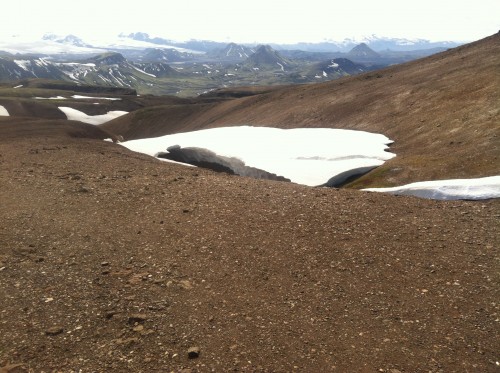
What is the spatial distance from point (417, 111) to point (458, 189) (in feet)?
106

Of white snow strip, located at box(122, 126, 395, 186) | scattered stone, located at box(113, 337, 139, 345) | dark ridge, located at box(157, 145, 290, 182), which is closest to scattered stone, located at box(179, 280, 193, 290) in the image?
scattered stone, located at box(113, 337, 139, 345)

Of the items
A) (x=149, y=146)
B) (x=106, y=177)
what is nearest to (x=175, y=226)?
(x=106, y=177)

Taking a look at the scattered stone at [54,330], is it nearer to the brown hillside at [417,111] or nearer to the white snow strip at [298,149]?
the white snow strip at [298,149]

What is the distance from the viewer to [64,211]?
75.0 ft

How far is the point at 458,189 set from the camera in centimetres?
2722

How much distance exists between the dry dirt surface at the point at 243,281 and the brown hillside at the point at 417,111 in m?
12.2

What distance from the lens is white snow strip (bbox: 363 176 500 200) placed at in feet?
84.7

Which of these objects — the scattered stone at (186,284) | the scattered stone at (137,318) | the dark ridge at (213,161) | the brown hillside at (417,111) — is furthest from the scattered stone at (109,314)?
the dark ridge at (213,161)

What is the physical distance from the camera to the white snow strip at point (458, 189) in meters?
25.8

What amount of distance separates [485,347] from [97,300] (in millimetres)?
13602

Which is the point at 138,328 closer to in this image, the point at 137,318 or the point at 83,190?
the point at 137,318

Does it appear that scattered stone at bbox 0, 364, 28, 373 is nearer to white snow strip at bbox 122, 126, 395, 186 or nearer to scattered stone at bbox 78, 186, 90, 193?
scattered stone at bbox 78, 186, 90, 193

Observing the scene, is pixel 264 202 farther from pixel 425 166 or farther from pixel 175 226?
pixel 425 166

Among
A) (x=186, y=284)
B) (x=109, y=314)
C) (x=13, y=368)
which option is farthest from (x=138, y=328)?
(x=13, y=368)
